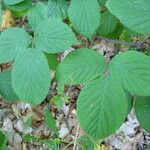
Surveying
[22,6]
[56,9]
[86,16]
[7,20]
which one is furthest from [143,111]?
[7,20]

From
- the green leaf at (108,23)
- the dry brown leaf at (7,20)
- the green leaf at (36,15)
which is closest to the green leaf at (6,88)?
the green leaf at (36,15)

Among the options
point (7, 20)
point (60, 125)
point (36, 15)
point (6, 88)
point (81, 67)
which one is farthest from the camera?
point (7, 20)

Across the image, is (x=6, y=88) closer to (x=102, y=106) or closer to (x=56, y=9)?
(x=56, y=9)

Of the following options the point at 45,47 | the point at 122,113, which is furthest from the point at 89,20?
the point at 122,113

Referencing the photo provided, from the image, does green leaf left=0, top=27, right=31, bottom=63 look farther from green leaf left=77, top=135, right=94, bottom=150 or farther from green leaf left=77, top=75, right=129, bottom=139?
green leaf left=77, top=135, right=94, bottom=150

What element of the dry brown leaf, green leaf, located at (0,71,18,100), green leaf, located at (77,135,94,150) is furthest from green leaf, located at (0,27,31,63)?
the dry brown leaf

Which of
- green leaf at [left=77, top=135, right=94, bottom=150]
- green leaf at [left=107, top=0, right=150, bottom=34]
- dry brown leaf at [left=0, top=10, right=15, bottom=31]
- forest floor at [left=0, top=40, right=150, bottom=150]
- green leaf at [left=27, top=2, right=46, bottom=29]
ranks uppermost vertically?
green leaf at [left=107, top=0, right=150, bottom=34]
